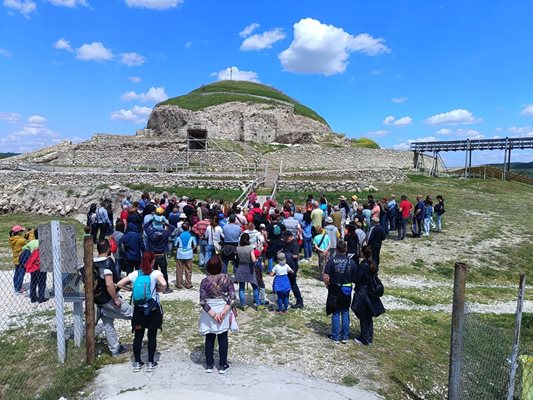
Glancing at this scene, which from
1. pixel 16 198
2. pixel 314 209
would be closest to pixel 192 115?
pixel 16 198

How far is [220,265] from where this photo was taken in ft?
19.4

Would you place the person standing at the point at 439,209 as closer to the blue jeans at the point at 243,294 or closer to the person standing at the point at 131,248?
the blue jeans at the point at 243,294

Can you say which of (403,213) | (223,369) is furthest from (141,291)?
(403,213)

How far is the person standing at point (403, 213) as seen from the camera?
15.9 m

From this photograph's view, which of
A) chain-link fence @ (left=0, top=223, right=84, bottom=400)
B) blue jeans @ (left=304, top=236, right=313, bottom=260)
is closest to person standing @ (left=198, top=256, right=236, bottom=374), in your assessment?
chain-link fence @ (left=0, top=223, right=84, bottom=400)

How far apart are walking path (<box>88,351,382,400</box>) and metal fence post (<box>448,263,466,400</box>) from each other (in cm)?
109

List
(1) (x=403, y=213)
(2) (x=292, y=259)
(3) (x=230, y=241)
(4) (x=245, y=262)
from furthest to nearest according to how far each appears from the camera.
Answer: (1) (x=403, y=213) → (3) (x=230, y=241) → (2) (x=292, y=259) → (4) (x=245, y=262)

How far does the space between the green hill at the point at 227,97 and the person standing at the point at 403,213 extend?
129 feet

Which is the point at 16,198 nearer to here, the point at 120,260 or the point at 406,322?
the point at 120,260

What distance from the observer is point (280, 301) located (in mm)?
8672

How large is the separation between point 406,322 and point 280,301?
280cm

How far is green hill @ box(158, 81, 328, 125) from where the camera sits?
175 feet

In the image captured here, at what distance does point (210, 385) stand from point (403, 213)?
40.7 feet

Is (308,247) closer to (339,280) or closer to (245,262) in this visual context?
(245,262)
